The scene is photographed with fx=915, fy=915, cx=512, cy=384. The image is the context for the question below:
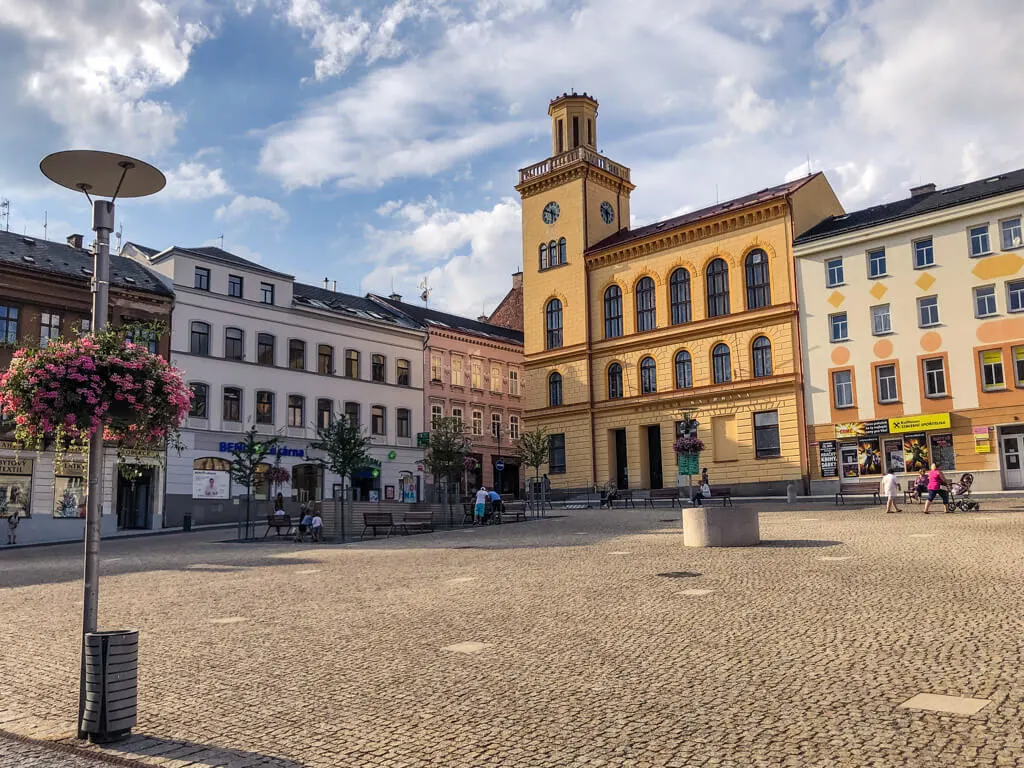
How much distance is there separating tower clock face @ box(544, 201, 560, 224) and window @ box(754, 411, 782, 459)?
18.3 m

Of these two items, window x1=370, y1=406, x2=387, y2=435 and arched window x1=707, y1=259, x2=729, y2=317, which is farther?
window x1=370, y1=406, x2=387, y2=435

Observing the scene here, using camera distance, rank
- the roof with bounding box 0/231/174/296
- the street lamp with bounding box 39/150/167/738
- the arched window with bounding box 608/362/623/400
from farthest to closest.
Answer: the arched window with bounding box 608/362/623/400
the roof with bounding box 0/231/174/296
the street lamp with bounding box 39/150/167/738

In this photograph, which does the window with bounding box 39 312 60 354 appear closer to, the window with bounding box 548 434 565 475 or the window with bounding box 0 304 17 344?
the window with bounding box 0 304 17 344

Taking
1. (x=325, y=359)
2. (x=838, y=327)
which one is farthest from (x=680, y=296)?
(x=325, y=359)

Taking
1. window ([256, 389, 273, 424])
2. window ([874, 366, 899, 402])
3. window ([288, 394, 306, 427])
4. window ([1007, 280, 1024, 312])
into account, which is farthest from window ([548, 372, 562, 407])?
window ([1007, 280, 1024, 312])

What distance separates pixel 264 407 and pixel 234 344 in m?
3.68

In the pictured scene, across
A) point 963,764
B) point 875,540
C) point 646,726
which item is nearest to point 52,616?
point 646,726

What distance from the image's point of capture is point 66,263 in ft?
137

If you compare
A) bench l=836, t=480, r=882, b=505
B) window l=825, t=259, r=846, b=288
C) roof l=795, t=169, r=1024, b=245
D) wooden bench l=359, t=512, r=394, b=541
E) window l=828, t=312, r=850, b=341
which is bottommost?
wooden bench l=359, t=512, r=394, b=541

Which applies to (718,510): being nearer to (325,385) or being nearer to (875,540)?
(875,540)

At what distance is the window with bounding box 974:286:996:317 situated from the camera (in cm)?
3914

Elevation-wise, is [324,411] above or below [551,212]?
below

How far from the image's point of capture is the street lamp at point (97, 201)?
7336 mm

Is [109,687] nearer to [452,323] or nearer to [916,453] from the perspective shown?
[916,453]
